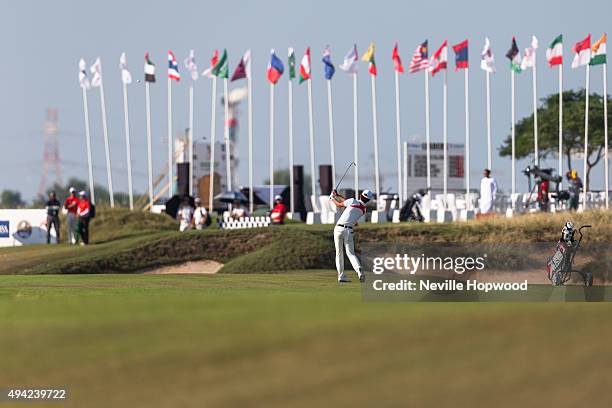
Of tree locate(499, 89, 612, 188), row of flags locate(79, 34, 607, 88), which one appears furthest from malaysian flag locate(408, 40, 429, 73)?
tree locate(499, 89, 612, 188)

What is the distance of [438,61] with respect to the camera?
65.8 m

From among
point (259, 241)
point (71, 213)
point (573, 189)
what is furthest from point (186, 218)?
point (573, 189)

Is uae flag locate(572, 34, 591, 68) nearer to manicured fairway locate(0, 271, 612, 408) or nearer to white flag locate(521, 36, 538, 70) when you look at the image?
white flag locate(521, 36, 538, 70)

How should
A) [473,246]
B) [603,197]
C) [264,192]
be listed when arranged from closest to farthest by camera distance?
1. [473,246]
2. [603,197]
3. [264,192]

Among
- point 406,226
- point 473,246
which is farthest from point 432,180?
point 473,246

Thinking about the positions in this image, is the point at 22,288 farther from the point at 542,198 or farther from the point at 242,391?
the point at 542,198

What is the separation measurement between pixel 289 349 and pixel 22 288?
446 inches

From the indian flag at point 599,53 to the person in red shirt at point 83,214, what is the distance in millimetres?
29442

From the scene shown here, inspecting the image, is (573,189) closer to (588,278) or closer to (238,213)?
(238,213)

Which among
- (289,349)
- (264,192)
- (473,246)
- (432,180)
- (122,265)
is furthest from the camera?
(432,180)

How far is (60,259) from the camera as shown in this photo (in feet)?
133

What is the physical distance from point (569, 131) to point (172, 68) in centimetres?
3730

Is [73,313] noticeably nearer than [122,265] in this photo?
Yes

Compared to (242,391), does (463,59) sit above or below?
above
